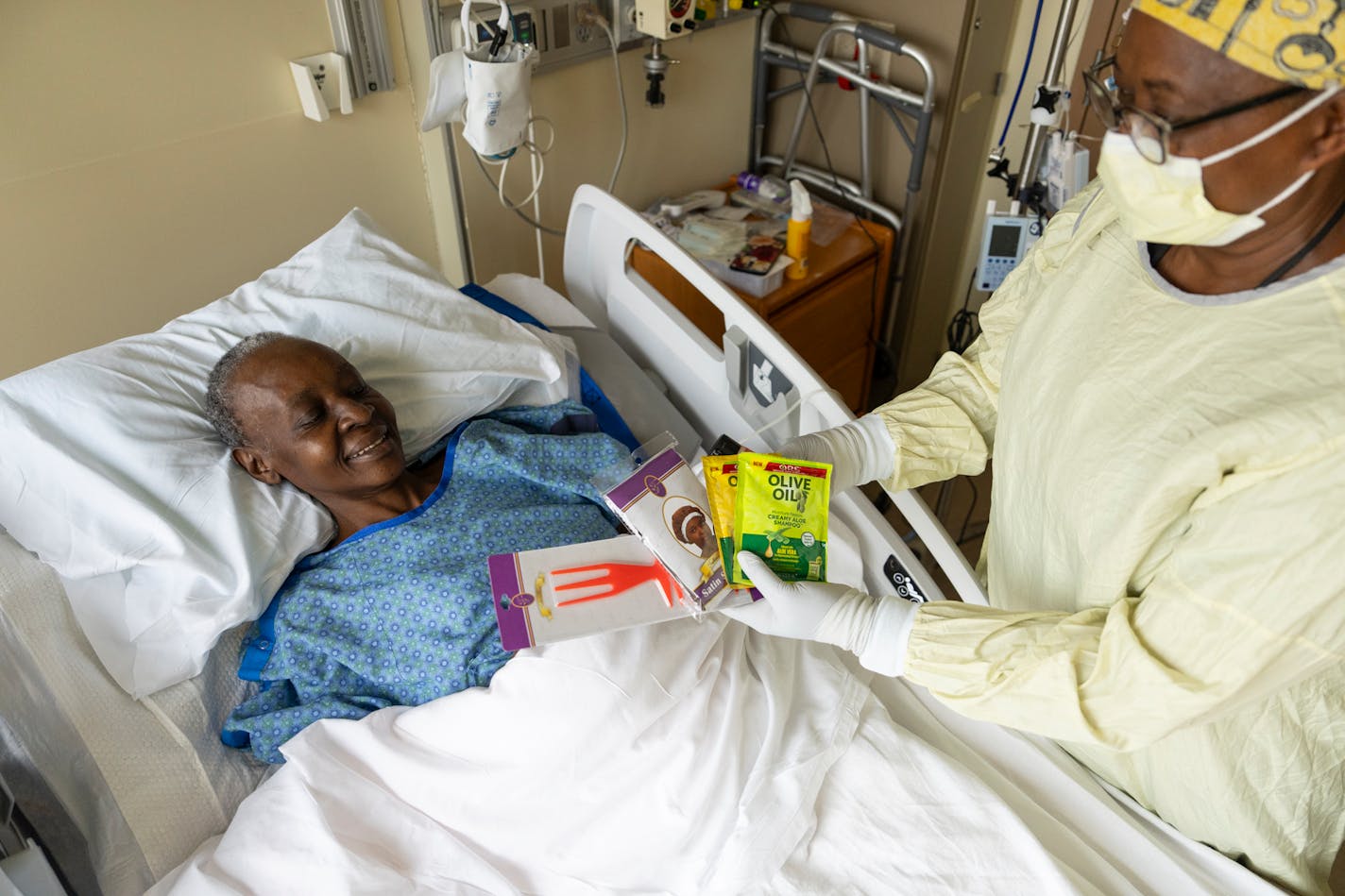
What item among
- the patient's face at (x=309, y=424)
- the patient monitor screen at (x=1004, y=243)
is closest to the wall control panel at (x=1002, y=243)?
the patient monitor screen at (x=1004, y=243)

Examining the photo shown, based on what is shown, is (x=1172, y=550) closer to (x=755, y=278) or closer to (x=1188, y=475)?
(x=1188, y=475)

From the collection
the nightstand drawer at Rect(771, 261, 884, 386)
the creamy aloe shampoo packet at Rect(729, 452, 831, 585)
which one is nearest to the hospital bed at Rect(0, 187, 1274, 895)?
the creamy aloe shampoo packet at Rect(729, 452, 831, 585)

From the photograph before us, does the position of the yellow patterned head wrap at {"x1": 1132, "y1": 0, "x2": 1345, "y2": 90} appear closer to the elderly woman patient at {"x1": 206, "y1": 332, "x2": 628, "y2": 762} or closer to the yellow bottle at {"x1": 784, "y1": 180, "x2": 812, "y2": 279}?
the elderly woman patient at {"x1": 206, "y1": 332, "x2": 628, "y2": 762}

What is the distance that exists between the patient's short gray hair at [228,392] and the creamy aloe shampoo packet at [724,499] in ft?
2.96

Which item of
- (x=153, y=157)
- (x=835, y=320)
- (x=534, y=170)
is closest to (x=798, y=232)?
(x=835, y=320)

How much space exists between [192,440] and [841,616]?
1199 millimetres

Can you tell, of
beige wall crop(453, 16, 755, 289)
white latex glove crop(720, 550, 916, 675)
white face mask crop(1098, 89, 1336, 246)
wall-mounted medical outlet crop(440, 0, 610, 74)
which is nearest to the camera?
white face mask crop(1098, 89, 1336, 246)

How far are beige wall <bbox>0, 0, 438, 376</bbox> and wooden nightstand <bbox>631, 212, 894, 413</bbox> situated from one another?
85 centimetres

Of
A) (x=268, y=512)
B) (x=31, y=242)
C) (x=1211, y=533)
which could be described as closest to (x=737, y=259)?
(x=268, y=512)

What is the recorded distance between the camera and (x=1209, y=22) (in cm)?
89

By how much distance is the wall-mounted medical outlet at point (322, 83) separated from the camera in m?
2.02

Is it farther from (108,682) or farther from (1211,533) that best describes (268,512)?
(1211,533)

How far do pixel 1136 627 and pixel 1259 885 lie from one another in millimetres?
515

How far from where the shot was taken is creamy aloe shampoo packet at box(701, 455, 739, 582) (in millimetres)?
1354
